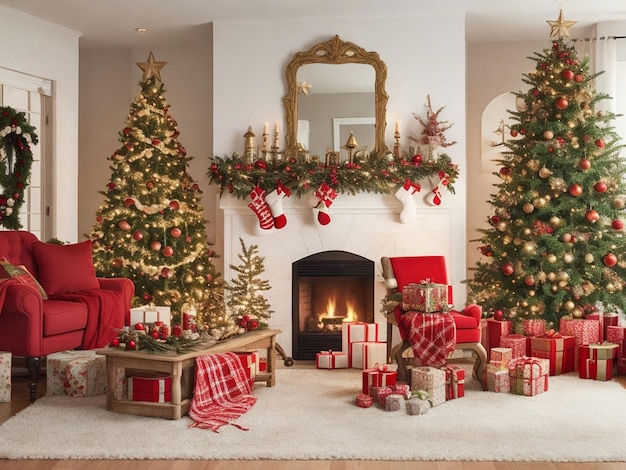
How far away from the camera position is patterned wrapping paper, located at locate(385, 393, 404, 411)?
4.98 metres

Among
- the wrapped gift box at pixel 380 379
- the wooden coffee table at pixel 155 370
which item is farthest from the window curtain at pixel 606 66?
the wooden coffee table at pixel 155 370

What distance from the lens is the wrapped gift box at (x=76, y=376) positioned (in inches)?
213

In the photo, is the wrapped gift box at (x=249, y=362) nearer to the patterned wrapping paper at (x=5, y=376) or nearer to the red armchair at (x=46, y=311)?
the red armchair at (x=46, y=311)

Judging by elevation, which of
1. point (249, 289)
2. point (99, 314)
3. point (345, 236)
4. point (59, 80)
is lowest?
point (99, 314)

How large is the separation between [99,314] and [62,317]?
1.50 feet

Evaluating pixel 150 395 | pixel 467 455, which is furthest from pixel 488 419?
pixel 150 395

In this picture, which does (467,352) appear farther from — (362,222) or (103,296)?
(103,296)

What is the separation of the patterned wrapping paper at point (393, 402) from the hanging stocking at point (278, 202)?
2.57 metres

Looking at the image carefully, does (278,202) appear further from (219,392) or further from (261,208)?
(219,392)

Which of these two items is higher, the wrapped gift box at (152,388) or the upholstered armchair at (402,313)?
the upholstered armchair at (402,313)

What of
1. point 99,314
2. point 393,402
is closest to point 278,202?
point 99,314

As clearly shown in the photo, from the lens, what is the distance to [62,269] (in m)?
6.43

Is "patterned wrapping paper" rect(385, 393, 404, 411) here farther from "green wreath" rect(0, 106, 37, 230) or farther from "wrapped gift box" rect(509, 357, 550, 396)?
"green wreath" rect(0, 106, 37, 230)

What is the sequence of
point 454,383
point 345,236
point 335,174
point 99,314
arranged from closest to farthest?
point 454,383, point 99,314, point 335,174, point 345,236
